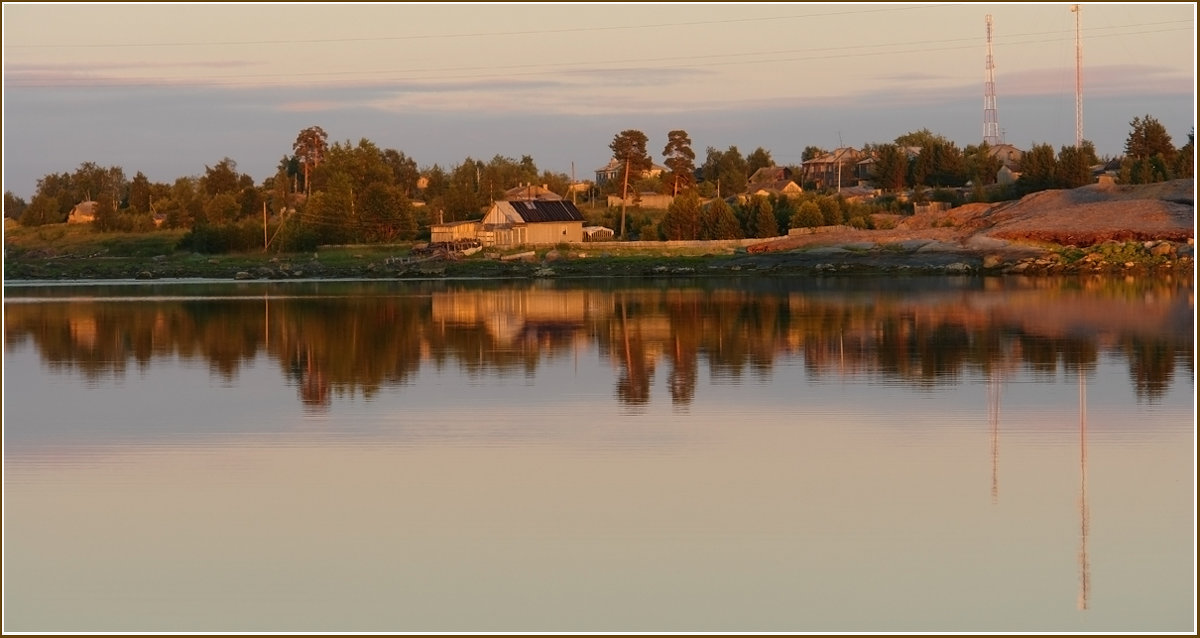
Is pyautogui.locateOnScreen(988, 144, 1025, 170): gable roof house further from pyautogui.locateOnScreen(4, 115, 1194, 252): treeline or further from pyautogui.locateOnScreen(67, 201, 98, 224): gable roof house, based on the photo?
pyautogui.locateOnScreen(67, 201, 98, 224): gable roof house

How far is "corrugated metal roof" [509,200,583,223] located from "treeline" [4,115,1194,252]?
11.6 ft

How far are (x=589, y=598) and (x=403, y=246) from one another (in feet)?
236

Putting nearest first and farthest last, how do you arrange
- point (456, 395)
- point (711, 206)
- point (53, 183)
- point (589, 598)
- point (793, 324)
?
1. point (589, 598)
2. point (456, 395)
3. point (793, 324)
4. point (711, 206)
5. point (53, 183)

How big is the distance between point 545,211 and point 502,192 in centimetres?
2964

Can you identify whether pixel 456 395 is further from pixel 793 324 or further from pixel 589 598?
pixel 793 324

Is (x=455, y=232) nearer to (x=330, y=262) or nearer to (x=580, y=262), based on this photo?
(x=330, y=262)

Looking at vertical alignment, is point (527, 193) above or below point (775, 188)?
below

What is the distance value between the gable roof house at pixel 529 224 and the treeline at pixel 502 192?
12.7 feet

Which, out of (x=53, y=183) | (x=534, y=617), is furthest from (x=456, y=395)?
(x=53, y=183)

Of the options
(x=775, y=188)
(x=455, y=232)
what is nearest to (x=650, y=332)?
(x=455, y=232)

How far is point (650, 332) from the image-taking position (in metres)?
27.6

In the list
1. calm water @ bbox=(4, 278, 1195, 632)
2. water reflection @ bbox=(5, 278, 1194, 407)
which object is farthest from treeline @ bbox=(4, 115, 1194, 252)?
calm water @ bbox=(4, 278, 1195, 632)

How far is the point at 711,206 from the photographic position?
77.1 meters

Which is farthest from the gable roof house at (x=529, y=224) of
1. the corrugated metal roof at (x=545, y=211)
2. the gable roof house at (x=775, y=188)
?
the gable roof house at (x=775, y=188)
